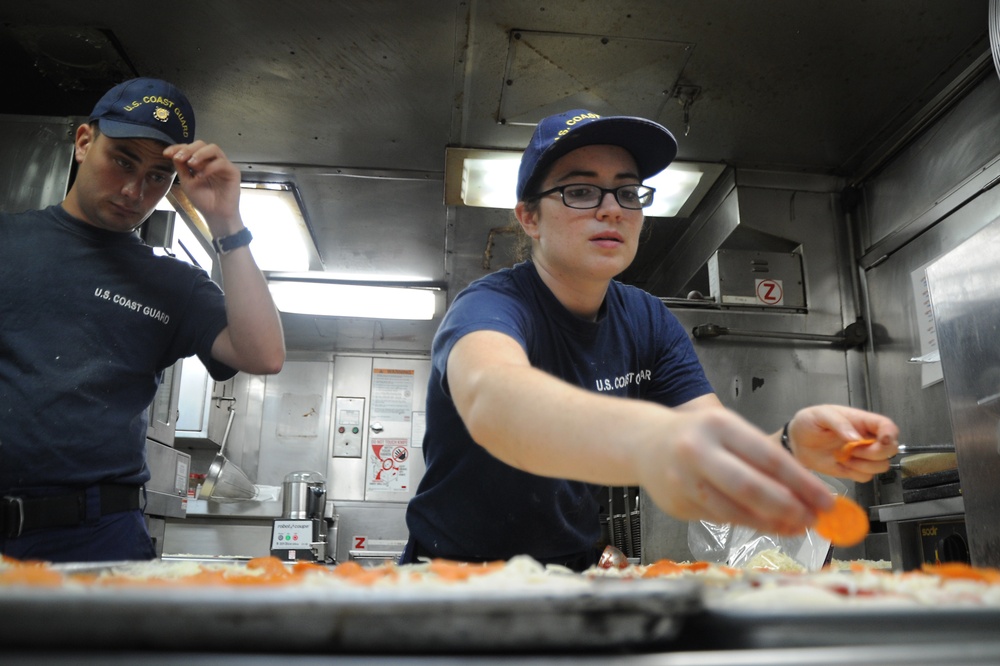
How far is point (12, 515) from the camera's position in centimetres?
137

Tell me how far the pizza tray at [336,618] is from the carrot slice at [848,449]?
0.69 m

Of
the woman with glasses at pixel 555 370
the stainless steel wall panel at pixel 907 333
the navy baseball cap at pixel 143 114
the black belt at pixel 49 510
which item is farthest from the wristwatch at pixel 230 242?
the stainless steel wall panel at pixel 907 333

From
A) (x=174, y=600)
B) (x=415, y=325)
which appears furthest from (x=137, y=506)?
(x=415, y=325)

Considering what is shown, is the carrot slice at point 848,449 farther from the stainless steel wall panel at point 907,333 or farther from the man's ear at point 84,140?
the stainless steel wall panel at point 907,333

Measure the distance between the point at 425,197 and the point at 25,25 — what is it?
6.34 ft

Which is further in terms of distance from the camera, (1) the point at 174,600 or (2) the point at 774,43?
(2) the point at 774,43

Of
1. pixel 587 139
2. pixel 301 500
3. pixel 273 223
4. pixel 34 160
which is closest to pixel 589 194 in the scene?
pixel 587 139

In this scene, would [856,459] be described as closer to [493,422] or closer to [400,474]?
[493,422]

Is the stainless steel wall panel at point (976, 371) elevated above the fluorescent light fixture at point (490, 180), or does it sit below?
below

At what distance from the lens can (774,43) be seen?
270 cm

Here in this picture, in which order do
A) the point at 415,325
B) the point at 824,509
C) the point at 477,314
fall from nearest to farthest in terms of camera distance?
the point at 824,509, the point at 477,314, the point at 415,325

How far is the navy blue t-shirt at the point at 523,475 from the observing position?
1.33 meters

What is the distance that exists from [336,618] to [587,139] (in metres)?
1.15

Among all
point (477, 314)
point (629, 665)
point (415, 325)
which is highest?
point (415, 325)
